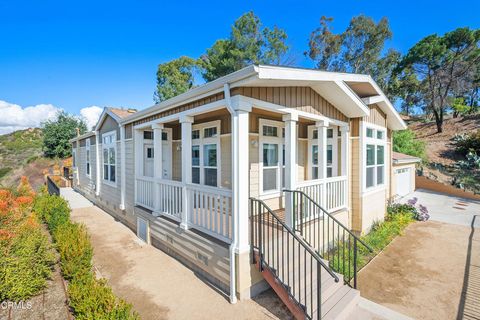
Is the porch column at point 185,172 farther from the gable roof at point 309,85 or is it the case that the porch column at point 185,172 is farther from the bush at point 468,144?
the bush at point 468,144

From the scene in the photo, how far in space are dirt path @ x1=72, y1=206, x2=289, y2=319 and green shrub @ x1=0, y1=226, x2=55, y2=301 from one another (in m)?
→ 1.15

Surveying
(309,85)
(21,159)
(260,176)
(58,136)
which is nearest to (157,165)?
(260,176)

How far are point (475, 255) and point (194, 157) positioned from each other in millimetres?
7775

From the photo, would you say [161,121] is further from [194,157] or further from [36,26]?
[36,26]

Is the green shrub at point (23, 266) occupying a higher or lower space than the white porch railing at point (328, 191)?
lower

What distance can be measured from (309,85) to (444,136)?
81.8ft

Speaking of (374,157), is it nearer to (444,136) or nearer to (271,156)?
(271,156)

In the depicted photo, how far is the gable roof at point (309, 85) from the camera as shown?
148 inches

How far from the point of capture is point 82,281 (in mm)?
3547

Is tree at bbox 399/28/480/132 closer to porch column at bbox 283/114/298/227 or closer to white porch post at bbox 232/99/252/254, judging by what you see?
porch column at bbox 283/114/298/227

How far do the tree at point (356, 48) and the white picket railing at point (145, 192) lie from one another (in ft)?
72.2

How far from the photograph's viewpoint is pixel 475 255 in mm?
5809

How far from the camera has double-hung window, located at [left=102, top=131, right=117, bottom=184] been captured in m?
9.12

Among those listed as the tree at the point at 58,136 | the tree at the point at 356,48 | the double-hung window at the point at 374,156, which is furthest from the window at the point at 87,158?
the tree at the point at 356,48
